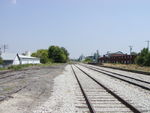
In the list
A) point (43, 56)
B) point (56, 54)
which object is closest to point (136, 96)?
point (43, 56)

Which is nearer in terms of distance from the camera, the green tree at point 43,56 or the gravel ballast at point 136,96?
the gravel ballast at point 136,96

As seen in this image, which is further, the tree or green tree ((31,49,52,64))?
the tree

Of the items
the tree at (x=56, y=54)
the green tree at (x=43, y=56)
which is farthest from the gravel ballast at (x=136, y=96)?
the tree at (x=56, y=54)

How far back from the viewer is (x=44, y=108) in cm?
873

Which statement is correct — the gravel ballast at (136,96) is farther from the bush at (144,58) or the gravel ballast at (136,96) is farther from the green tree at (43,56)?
the green tree at (43,56)

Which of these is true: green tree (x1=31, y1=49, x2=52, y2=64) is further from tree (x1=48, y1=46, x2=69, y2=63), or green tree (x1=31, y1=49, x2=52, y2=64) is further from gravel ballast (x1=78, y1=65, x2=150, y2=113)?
gravel ballast (x1=78, y1=65, x2=150, y2=113)

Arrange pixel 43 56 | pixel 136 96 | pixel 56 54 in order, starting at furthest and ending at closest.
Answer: pixel 56 54, pixel 43 56, pixel 136 96

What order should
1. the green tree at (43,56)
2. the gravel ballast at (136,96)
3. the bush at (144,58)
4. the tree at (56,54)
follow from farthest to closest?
the tree at (56,54) < the green tree at (43,56) < the bush at (144,58) < the gravel ballast at (136,96)

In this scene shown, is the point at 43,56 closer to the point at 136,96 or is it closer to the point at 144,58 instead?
the point at 144,58

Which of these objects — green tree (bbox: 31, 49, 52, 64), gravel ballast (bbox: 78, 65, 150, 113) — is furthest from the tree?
gravel ballast (bbox: 78, 65, 150, 113)

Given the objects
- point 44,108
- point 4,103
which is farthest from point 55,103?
point 4,103

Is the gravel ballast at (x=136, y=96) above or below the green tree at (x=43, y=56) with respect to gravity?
below

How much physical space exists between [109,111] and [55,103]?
2659 mm

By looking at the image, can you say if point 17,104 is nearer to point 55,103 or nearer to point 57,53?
point 55,103
